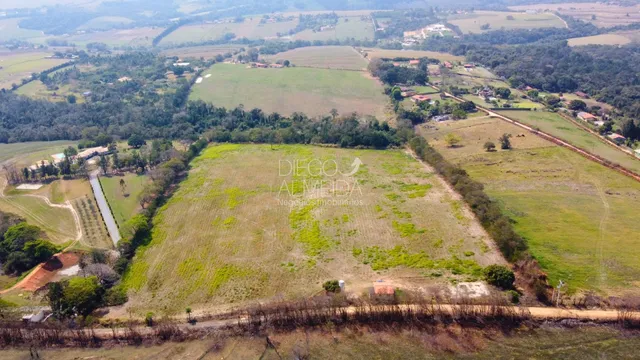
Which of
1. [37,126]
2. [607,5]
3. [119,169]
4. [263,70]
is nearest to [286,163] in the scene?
[119,169]

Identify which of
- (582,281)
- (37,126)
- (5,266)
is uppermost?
(37,126)

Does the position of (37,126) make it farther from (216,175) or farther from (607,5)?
(607,5)

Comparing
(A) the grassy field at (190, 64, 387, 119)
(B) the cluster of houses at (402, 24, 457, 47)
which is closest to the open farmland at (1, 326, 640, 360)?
(A) the grassy field at (190, 64, 387, 119)

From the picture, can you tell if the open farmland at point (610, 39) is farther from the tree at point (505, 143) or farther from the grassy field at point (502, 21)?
the tree at point (505, 143)

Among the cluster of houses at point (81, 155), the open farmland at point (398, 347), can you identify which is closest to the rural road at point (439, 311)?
the open farmland at point (398, 347)

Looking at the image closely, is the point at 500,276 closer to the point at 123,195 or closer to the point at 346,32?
the point at 123,195
